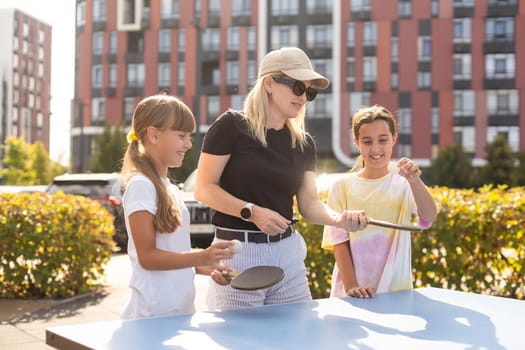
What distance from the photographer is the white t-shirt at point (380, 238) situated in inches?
140

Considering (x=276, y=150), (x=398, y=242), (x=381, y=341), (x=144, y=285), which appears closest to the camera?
(x=381, y=341)

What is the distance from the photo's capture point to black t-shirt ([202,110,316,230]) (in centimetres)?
325

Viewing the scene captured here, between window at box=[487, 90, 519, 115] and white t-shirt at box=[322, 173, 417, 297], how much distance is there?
51.3m

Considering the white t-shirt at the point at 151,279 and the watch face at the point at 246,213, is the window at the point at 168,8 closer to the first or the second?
the watch face at the point at 246,213

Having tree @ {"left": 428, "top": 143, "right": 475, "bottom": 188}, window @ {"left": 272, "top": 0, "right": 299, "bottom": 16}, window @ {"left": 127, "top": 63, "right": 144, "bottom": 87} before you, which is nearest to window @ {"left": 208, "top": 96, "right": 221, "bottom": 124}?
window @ {"left": 127, "top": 63, "right": 144, "bottom": 87}

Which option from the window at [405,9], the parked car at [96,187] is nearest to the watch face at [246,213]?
the parked car at [96,187]

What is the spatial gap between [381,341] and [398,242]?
1.31 metres

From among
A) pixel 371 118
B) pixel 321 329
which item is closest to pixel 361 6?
pixel 371 118

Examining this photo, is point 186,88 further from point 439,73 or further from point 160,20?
point 439,73

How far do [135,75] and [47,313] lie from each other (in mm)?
51788

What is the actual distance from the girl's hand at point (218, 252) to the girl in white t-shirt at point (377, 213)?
1059 mm

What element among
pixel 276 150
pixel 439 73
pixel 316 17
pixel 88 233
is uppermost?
pixel 316 17

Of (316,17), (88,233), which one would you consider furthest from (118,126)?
(88,233)

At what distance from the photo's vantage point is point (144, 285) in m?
2.82
